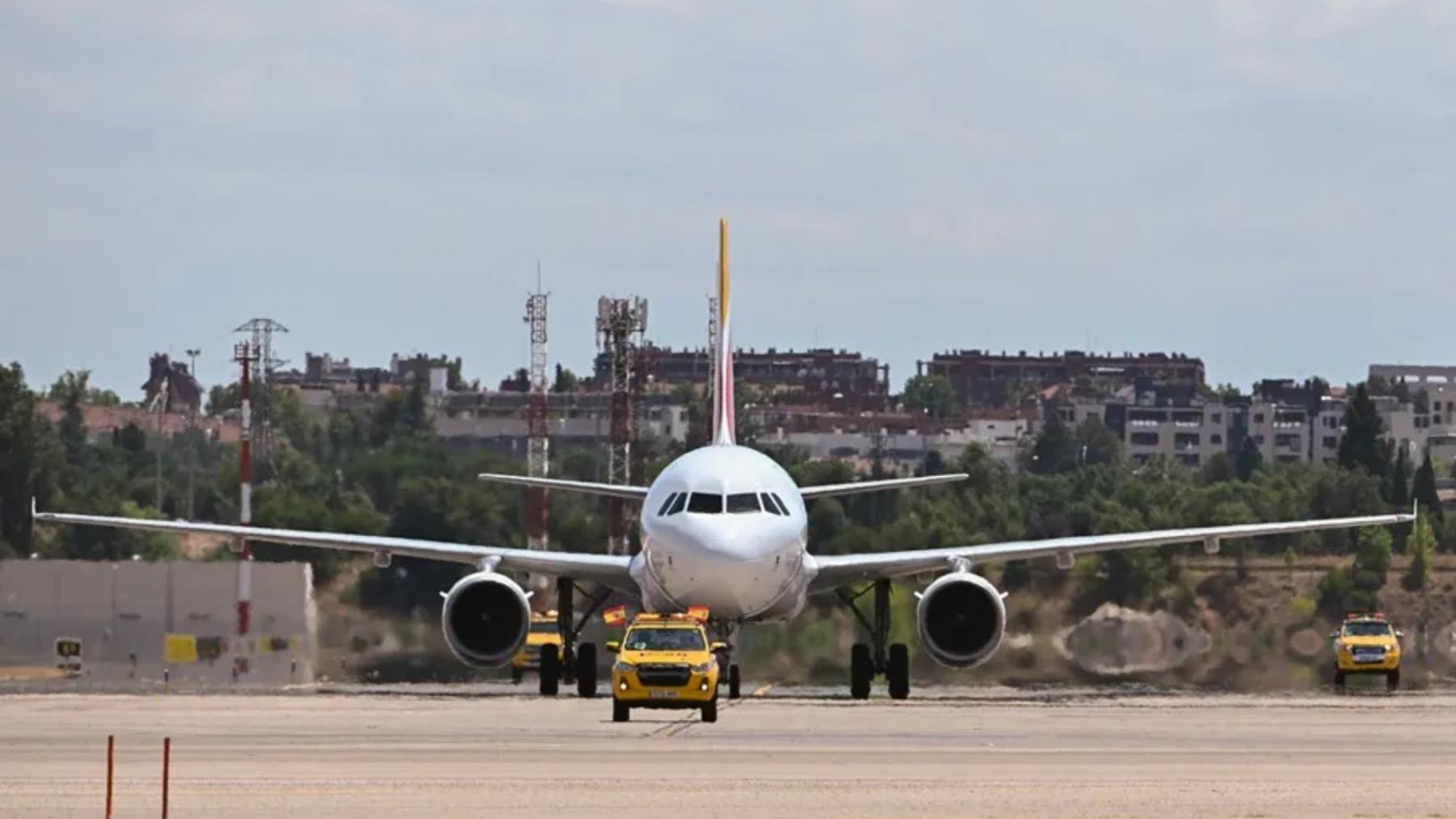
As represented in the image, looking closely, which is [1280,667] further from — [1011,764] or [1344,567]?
[1011,764]

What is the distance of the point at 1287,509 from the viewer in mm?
95938

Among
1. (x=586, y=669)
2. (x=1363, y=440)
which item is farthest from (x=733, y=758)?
(x=1363, y=440)

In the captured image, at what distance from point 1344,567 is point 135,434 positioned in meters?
58.9

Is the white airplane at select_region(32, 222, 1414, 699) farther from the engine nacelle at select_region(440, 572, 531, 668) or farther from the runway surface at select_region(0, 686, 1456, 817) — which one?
the runway surface at select_region(0, 686, 1456, 817)

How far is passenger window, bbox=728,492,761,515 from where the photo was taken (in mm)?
45906

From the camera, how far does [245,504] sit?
7025 centimetres

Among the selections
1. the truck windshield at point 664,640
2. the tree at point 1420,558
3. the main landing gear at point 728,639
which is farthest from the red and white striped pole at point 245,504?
the tree at point 1420,558

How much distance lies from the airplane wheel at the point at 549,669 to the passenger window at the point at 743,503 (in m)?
4.39

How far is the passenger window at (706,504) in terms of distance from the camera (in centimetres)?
4578

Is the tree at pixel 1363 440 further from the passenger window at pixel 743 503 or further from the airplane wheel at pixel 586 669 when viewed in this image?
the passenger window at pixel 743 503

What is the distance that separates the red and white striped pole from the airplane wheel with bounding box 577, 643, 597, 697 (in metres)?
13.5

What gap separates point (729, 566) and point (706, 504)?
107 centimetres

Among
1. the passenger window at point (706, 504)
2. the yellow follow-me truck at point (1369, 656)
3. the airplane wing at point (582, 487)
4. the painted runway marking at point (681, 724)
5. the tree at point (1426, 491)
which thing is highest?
the tree at point (1426, 491)

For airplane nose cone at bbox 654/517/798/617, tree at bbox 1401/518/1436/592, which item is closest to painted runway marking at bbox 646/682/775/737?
airplane nose cone at bbox 654/517/798/617
